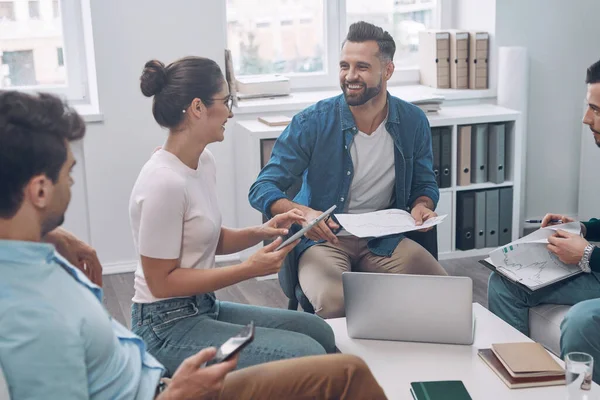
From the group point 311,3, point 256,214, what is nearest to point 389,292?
point 256,214

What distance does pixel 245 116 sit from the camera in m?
4.16

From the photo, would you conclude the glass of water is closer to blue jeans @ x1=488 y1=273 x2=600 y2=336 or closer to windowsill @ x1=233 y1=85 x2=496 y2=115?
blue jeans @ x1=488 y1=273 x2=600 y2=336

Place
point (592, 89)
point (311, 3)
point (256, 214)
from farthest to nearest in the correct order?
point (311, 3) < point (256, 214) < point (592, 89)

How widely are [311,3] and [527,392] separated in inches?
123

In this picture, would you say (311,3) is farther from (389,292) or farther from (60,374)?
(60,374)

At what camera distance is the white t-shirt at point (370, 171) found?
2.88 meters

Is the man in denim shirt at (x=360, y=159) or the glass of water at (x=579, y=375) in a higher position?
the man in denim shirt at (x=360, y=159)

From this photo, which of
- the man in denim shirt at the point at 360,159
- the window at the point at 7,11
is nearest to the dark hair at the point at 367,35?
the man in denim shirt at the point at 360,159

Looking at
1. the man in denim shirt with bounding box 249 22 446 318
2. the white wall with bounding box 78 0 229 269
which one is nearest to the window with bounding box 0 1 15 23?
the white wall with bounding box 78 0 229 269

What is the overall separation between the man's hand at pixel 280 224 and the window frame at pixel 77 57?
1.89 m

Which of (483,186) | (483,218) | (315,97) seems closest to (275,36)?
(315,97)

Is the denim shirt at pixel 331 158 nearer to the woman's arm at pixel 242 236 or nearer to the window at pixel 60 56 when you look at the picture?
the woman's arm at pixel 242 236

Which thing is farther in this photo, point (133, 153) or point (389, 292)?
point (133, 153)

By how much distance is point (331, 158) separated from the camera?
2.85m
